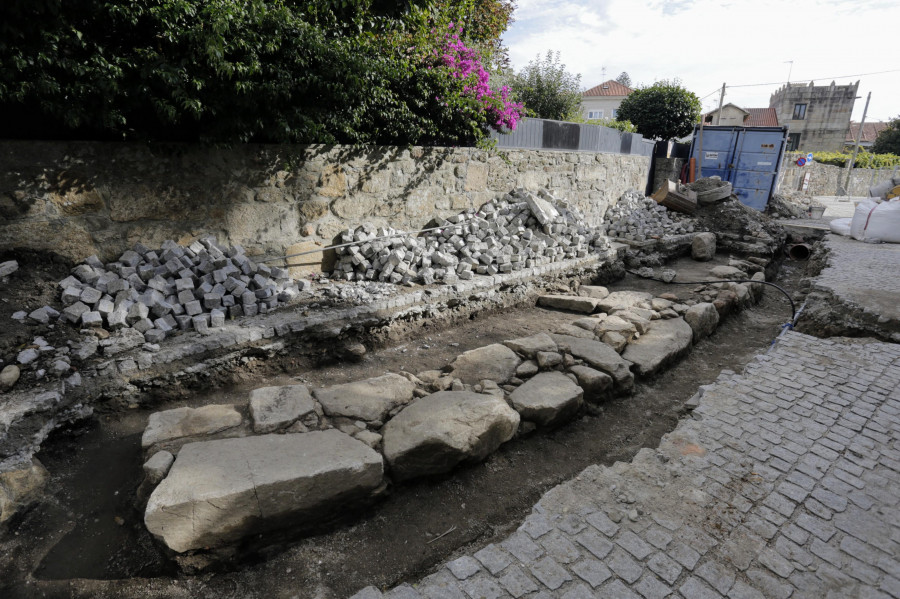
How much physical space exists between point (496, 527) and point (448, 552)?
1.00 ft

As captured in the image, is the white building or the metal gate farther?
the white building

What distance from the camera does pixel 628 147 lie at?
10.5m

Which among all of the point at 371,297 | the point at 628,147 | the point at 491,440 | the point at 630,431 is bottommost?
the point at 630,431

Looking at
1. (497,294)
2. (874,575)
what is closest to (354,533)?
(874,575)

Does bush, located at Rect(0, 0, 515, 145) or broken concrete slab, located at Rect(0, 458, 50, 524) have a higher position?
bush, located at Rect(0, 0, 515, 145)

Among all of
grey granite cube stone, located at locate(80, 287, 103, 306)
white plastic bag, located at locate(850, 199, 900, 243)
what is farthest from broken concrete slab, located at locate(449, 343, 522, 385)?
white plastic bag, located at locate(850, 199, 900, 243)

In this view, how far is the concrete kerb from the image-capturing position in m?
2.69

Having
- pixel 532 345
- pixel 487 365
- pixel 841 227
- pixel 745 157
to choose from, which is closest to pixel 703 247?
pixel 841 227

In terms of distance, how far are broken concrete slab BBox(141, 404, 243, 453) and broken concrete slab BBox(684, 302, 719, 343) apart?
4568 mm

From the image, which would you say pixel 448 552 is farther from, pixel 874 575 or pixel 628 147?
pixel 628 147

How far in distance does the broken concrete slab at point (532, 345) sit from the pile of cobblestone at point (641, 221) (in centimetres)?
518

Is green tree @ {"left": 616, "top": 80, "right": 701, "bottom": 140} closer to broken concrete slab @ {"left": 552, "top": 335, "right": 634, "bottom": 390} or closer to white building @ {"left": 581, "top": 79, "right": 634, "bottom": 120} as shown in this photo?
broken concrete slab @ {"left": 552, "top": 335, "right": 634, "bottom": 390}

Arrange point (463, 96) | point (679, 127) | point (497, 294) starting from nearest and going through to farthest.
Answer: point (497, 294) < point (463, 96) < point (679, 127)

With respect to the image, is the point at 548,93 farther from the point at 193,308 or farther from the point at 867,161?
the point at 867,161
